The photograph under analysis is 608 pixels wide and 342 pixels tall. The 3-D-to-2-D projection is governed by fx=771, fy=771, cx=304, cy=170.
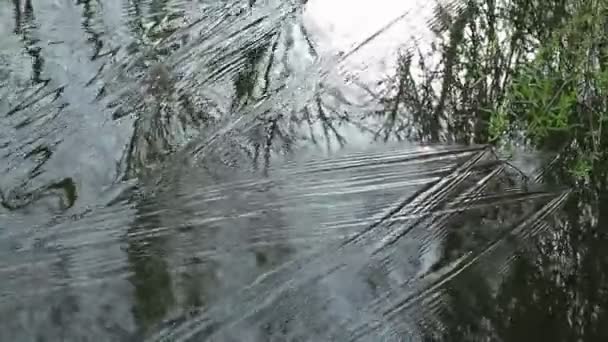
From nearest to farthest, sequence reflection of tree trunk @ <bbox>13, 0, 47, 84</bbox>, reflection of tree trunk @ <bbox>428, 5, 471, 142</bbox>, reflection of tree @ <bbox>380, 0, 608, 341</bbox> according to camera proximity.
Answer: reflection of tree @ <bbox>380, 0, 608, 341</bbox>, reflection of tree trunk @ <bbox>428, 5, 471, 142</bbox>, reflection of tree trunk @ <bbox>13, 0, 47, 84</bbox>

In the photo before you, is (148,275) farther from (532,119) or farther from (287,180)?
(532,119)

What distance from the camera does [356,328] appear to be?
139 cm

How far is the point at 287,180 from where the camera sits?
1662 millimetres

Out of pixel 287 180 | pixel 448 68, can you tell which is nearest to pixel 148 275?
pixel 287 180

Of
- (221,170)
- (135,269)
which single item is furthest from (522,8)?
(135,269)

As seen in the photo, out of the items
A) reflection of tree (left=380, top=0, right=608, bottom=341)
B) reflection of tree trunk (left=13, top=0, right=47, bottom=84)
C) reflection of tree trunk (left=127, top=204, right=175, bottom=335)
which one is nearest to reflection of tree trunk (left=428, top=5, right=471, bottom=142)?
reflection of tree (left=380, top=0, right=608, bottom=341)

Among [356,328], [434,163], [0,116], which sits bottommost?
[356,328]

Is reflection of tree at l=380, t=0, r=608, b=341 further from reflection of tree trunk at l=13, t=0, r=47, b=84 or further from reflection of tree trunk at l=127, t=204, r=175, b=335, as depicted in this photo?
reflection of tree trunk at l=13, t=0, r=47, b=84

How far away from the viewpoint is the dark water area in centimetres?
143

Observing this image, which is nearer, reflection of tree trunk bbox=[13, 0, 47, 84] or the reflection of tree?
the reflection of tree

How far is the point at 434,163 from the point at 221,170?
18.4 inches

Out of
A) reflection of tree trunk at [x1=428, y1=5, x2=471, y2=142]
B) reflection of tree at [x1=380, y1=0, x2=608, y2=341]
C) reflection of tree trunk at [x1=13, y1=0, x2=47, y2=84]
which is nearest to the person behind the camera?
reflection of tree at [x1=380, y1=0, x2=608, y2=341]

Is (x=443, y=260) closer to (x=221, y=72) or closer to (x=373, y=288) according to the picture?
(x=373, y=288)

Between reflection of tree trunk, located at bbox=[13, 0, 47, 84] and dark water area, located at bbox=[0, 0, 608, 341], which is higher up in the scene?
reflection of tree trunk, located at bbox=[13, 0, 47, 84]
